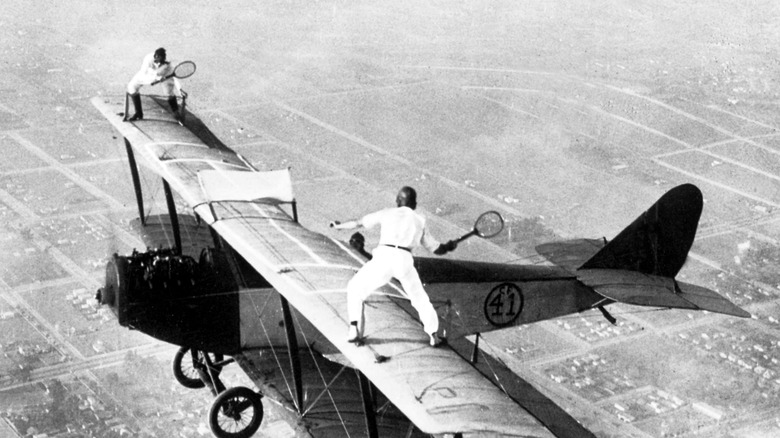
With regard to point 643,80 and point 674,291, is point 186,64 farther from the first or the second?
point 643,80

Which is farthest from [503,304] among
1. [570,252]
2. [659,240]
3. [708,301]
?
[659,240]

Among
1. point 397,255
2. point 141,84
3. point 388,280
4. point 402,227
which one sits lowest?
point 388,280

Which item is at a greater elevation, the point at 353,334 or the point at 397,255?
the point at 397,255

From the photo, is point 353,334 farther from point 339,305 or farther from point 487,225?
point 487,225

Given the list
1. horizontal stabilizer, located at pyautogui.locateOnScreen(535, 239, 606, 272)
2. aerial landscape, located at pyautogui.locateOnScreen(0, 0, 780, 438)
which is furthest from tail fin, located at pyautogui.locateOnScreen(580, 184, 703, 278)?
aerial landscape, located at pyautogui.locateOnScreen(0, 0, 780, 438)

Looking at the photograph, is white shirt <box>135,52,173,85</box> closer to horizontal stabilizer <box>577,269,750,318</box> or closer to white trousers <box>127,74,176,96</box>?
white trousers <box>127,74,176,96</box>

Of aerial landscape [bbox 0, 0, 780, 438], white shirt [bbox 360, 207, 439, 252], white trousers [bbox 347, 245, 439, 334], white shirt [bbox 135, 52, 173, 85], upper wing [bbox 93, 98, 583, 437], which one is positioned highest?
white shirt [bbox 135, 52, 173, 85]

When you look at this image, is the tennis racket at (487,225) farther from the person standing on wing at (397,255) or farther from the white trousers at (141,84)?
the white trousers at (141,84)
